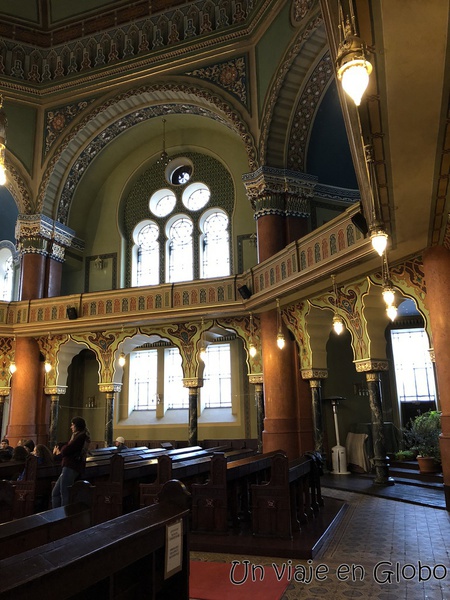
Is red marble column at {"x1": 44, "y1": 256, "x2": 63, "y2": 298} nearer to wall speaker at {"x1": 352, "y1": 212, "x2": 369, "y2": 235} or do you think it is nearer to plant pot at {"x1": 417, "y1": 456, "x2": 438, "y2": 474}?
wall speaker at {"x1": 352, "y1": 212, "x2": 369, "y2": 235}

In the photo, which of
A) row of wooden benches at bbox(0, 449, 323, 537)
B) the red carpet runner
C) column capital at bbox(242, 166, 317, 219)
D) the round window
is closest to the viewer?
the red carpet runner

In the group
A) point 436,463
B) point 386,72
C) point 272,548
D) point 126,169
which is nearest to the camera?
point 386,72

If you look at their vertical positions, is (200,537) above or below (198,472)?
below

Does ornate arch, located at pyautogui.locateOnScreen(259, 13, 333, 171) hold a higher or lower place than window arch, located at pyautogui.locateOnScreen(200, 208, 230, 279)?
higher

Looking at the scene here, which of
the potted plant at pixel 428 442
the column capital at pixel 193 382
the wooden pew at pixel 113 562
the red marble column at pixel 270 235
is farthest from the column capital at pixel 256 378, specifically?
the wooden pew at pixel 113 562

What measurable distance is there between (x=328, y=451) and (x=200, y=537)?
29.4 feet

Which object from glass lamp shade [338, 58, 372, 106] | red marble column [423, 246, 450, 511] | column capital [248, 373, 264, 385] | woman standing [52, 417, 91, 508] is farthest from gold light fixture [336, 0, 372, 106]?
column capital [248, 373, 264, 385]

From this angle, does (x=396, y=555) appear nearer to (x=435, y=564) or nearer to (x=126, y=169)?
(x=435, y=564)

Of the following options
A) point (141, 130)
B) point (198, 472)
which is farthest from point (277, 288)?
point (141, 130)

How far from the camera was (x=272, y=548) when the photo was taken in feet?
21.2

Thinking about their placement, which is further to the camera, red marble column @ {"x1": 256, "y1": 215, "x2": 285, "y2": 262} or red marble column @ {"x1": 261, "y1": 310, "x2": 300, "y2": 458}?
red marble column @ {"x1": 256, "y1": 215, "x2": 285, "y2": 262}

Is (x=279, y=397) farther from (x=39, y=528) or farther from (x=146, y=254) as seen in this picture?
(x=39, y=528)

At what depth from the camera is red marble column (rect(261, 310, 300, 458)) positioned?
1365 cm

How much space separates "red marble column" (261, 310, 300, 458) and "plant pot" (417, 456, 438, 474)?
3199 mm
